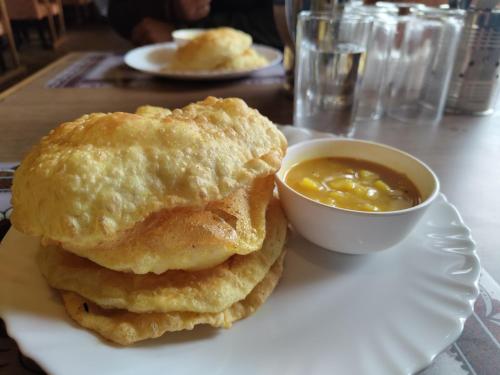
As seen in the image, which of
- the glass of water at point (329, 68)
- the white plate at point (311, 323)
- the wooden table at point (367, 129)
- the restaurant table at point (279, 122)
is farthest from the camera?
the glass of water at point (329, 68)

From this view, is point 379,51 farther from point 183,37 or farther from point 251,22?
point 251,22

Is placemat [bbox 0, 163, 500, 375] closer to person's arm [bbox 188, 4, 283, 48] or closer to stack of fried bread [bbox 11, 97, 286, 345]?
stack of fried bread [bbox 11, 97, 286, 345]

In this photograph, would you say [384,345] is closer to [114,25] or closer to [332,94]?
[332,94]

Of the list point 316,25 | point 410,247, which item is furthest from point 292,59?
point 410,247

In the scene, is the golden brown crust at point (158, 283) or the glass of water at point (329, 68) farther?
the glass of water at point (329, 68)

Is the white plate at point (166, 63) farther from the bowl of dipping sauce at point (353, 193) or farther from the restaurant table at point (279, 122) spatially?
the bowl of dipping sauce at point (353, 193)

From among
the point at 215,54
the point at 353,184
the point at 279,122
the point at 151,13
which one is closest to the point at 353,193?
the point at 353,184

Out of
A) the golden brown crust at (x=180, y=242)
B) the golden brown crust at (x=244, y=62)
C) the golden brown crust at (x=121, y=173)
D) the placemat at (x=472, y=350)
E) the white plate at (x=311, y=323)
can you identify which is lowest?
the placemat at (x=472, y=350)

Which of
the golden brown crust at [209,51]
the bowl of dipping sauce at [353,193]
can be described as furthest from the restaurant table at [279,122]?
the bowl of dipping sauce at [353,193]
